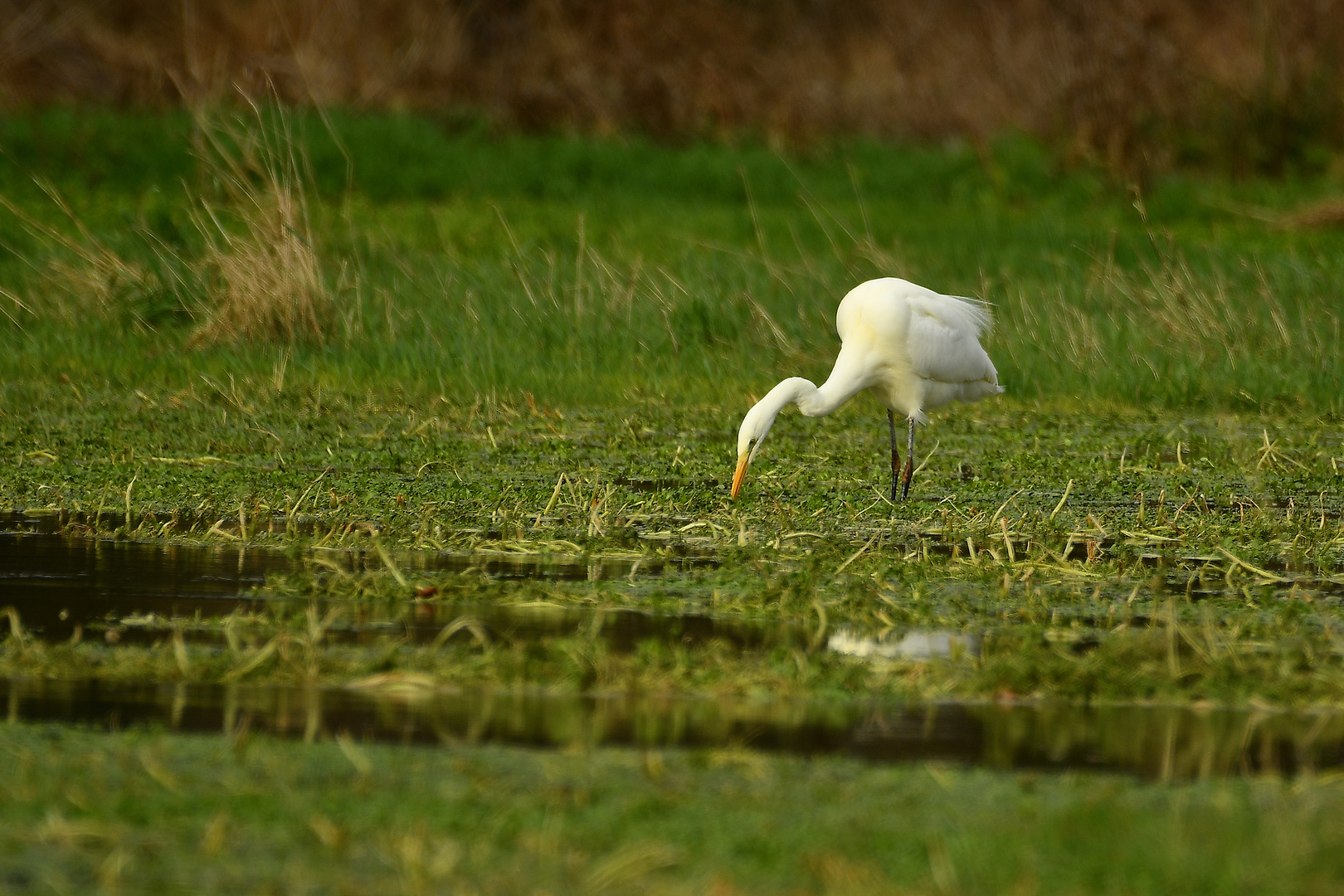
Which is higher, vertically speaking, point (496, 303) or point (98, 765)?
point (496, 303)

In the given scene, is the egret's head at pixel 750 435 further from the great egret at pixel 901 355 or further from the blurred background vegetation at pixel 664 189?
the blurred background vegetation at pixel 664 189

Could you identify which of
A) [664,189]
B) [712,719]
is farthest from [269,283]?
[712,719]

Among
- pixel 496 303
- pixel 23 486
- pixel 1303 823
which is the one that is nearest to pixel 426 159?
pixel 496 303

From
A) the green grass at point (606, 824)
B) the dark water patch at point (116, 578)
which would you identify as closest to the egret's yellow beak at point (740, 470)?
the dark water patch at point (116, 578)

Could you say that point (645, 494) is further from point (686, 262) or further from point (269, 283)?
point (686, 262)

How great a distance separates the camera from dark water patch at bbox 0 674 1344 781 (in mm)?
3686

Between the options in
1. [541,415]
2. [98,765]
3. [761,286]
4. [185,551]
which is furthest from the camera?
[761,286]

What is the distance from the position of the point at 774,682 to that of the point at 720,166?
13.1 metres

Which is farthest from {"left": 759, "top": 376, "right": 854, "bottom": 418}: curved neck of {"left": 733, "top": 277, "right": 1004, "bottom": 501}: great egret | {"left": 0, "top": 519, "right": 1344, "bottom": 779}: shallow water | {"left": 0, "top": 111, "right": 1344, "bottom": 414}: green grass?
{"left": 0, "top": 519, "right": 1344, "bottom": 779}: shallow water

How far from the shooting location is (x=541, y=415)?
920cm

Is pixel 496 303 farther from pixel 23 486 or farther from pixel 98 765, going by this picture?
pixel 98 765

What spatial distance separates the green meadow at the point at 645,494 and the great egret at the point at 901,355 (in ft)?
1.05

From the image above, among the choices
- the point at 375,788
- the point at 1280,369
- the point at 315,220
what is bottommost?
the point at 375,788

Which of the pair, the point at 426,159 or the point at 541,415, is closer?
the point at 541,415
